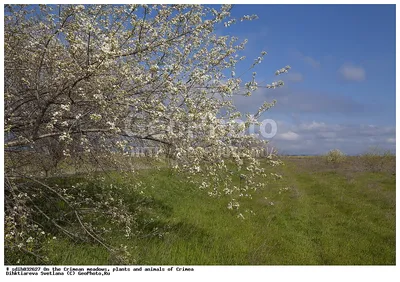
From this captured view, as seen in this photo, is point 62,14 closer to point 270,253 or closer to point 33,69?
point 33,69

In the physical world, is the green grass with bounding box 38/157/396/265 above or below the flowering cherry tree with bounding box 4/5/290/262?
below

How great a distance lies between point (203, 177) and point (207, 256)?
2001 millimetres

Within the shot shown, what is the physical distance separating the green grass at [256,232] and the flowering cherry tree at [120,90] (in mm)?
2040

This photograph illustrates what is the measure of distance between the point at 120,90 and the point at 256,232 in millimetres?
6802

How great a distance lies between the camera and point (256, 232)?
1238cm

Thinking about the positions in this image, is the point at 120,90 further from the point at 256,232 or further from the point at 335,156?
the point at 335,156

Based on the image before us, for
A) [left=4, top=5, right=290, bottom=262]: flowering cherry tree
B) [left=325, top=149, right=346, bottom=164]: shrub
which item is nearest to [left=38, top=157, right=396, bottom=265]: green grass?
[left=4, top=5, right=290, bottom=262]: flowering cherry tree

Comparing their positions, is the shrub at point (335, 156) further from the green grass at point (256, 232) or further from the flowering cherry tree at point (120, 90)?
the flowering cherry tree at point (120, 90)

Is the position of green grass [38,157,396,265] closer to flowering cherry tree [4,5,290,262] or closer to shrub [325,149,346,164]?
flowering cherry tree [4,5,290,262]


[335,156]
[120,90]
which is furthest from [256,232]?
[335,156]

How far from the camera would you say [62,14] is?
8.73 metres

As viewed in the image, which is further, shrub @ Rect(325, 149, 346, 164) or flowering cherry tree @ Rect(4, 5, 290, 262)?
shrub @ Rect(325, 149, 346, 164)

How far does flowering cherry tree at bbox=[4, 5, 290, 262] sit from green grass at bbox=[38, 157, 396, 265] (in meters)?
2.04

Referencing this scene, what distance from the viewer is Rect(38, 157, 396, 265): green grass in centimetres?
928
